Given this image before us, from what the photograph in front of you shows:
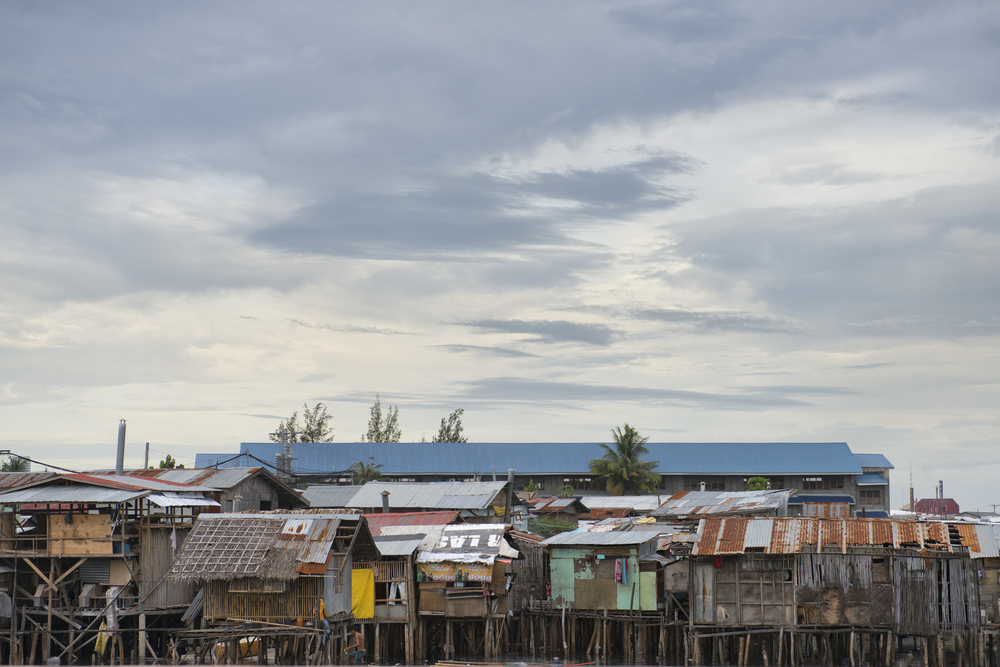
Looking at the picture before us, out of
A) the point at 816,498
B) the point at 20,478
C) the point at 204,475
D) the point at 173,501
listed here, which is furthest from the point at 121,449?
the point at 816,498

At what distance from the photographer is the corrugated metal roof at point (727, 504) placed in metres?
55.0

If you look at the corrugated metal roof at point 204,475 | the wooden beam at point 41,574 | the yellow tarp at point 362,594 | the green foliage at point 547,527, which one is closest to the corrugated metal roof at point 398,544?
the yellow tarp at point 362,594

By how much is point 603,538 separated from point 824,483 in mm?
57955

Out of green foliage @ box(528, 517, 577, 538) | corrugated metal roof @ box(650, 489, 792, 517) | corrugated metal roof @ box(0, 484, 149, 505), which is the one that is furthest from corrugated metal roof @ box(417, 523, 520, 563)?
corrugated metal roof @ box(650, 489, 792, 517)

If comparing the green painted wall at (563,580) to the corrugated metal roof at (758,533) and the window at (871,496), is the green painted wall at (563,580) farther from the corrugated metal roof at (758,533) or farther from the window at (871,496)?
the window at (871,496)

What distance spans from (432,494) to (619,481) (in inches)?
1307

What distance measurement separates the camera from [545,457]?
95.3m

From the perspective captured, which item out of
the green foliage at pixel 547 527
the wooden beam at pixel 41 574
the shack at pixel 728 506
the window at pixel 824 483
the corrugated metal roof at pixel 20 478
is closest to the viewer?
the wooden beam at pixel 41 574

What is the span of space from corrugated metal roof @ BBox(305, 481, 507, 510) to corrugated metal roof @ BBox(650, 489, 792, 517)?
10.5m

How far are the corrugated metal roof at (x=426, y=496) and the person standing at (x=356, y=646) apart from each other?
60.7ft

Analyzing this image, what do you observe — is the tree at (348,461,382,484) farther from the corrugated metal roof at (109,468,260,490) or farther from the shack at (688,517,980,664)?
the shack at (688,517,980,664)

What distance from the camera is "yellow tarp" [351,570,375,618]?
37219 millimetres

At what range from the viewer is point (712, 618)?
3622 cm

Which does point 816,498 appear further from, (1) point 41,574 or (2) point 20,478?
(1) point 41,574
